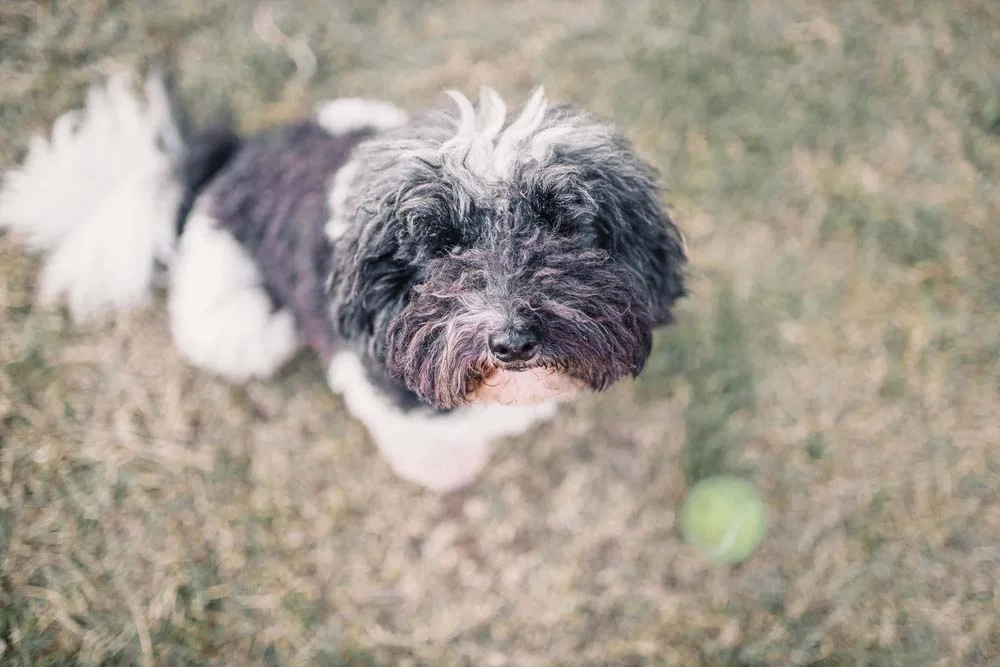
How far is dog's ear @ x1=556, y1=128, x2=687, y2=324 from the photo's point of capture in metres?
2.21

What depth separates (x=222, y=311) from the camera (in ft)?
9.97

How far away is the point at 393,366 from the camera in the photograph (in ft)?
7.52

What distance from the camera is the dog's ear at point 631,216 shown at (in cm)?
221

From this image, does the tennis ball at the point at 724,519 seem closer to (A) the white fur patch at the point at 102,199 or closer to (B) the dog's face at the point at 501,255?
(B) the dog's face at the point at 501,255

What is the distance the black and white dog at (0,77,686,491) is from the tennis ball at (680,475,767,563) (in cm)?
84

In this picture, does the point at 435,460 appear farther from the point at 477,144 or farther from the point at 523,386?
the point at 477,144

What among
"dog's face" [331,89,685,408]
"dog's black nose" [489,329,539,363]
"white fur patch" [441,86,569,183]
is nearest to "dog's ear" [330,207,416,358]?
"dog's face" [331,89,685,408]

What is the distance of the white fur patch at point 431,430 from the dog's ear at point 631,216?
2.39 feet

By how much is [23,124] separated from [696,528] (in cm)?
384

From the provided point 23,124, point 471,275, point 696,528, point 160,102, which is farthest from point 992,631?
point 23,124

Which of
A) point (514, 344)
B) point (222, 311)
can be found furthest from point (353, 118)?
point (514, 344)

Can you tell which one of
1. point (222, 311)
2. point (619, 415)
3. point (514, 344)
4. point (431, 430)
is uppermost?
point (514, 344)

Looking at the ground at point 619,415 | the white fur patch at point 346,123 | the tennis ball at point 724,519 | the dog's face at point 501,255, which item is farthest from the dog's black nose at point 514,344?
the tennis ball at point 724,519

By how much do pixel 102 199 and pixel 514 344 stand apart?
225 centimetres
